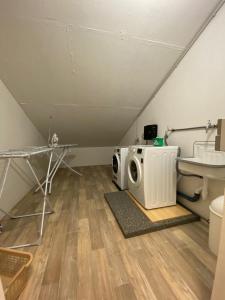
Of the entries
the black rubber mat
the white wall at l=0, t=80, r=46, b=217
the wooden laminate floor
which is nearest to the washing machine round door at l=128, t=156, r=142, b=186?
the black rubber mat

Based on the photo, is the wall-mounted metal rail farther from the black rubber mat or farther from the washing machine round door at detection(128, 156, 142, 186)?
the black rubber mat

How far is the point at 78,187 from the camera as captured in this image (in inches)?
116

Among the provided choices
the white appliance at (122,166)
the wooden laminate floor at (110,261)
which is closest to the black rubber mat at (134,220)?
the wooden laminate floor at (110,261)

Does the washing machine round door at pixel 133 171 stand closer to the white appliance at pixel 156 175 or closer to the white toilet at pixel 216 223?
the white appliance at pixel 156 175

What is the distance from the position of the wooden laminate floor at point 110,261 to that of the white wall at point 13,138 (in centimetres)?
48

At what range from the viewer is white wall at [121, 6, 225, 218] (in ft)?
4.96

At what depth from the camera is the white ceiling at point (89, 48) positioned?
1420 millimetres

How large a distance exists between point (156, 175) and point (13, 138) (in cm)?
207

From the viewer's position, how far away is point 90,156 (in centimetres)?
476

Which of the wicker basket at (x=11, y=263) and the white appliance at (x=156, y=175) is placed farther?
the white appliance at (x=156, y=175)

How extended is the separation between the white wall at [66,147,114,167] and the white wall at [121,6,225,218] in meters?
2.66

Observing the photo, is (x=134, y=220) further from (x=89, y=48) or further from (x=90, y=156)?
(x=90, y=156)

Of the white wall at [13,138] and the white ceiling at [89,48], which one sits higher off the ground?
the white ceiling at [89,48]

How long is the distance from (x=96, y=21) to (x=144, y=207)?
7.28 ft
